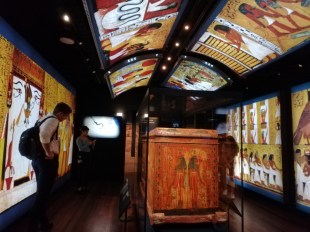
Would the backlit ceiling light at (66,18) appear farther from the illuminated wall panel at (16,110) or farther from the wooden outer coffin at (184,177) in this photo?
the wooden outer coffin at (184,177)

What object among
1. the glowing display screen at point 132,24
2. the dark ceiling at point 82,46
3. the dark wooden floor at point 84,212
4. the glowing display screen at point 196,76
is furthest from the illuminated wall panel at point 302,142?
the dark wooden floor at point 84,212

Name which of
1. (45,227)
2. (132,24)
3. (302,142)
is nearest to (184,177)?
(45,227)

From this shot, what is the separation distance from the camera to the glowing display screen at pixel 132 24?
164 inches

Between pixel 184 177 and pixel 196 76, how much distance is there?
6.31 meters

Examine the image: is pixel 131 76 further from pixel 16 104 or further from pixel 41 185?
pixel 41 185

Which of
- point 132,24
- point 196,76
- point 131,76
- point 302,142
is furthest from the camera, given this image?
point 131,76

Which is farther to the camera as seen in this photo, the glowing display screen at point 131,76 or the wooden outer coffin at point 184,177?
the glowing display screen at point 131,76

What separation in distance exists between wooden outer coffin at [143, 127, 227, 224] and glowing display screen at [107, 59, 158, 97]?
512cm

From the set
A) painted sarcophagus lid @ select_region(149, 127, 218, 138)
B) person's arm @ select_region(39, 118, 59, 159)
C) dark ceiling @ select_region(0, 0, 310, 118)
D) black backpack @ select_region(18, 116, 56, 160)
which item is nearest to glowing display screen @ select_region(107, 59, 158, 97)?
dark ceiling @ select_region(0, 0, 310, 118)

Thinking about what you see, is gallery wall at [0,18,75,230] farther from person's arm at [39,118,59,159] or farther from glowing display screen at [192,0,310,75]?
glowing display screen at [192,0,310,75]

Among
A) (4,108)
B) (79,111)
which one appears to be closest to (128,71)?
(79,111)

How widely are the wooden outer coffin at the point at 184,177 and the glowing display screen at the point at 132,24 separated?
7.85 feet

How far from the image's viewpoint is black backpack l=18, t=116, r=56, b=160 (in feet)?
10.8

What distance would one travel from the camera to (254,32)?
514cm
